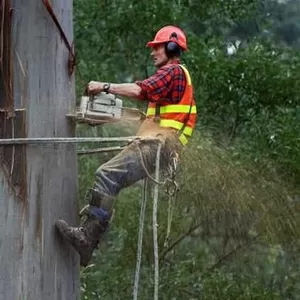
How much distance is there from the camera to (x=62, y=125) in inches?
183

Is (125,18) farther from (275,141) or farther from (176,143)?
(176,143)

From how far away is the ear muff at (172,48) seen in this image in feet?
17.1

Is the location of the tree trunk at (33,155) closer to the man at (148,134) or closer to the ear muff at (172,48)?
the man at (148,134)

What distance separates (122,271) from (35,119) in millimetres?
4536

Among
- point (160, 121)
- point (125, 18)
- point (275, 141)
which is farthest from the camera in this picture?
point (125, 18)

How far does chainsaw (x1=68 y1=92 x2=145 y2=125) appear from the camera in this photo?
4715 mm

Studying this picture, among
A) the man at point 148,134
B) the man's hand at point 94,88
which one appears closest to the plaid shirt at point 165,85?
the man at point 148,134

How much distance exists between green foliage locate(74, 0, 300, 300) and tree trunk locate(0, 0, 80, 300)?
11.1 feet

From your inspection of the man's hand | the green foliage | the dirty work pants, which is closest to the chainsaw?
the man's hand

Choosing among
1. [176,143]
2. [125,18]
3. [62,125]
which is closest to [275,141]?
[125,18]

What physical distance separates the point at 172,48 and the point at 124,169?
63 centimetres

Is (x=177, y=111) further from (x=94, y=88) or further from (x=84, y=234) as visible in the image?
(x=84, y=234)

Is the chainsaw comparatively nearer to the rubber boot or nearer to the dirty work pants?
the dirty work pants

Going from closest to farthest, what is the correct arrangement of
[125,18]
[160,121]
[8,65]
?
1. [8,65]
2. [160,121]
3. [125,18]
